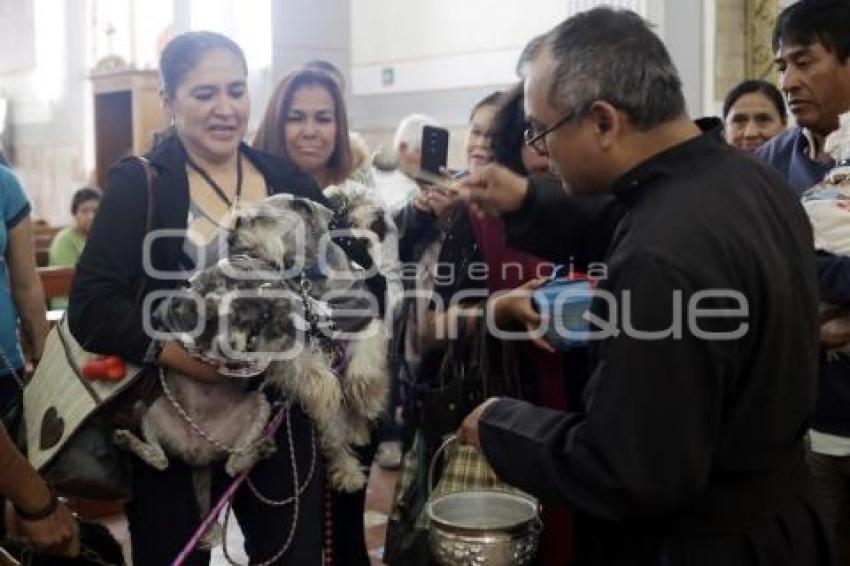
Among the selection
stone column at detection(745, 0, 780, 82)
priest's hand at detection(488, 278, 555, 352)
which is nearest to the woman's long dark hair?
priest's hand at detection(488, 278, 555, 352)

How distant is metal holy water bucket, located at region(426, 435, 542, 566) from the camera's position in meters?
Answer: 2.03

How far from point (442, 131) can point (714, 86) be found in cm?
299

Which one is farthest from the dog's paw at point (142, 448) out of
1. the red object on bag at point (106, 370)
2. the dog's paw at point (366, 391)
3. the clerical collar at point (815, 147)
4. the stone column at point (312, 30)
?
the stone column at point (312, 30)

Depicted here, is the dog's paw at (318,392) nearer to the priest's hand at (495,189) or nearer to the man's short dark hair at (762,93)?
the priest's hand at (495,189)

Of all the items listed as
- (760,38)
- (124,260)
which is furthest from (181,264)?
(760,38)

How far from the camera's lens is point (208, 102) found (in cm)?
220

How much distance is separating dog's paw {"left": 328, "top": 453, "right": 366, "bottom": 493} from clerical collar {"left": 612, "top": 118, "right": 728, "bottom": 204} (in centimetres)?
112

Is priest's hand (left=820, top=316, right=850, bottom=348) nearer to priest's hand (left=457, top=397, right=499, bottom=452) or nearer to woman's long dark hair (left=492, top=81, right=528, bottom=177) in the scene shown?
woman's long dark hair (left=492, top=81, right=528, bottom=177)

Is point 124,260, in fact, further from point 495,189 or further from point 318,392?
point 495,189

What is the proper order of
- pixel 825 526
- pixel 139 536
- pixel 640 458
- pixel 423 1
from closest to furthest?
pixel 640 458 → pixel 825 526 → pixel 139 536 → pixel 423 1

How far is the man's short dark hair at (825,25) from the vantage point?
225 centimetres

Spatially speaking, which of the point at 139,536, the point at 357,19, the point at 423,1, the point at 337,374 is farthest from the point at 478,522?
the point at 357,19

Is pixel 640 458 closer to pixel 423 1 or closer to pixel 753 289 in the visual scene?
pixel 753 289

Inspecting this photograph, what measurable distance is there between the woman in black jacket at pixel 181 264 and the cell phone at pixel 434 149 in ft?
1.45
